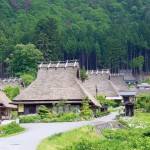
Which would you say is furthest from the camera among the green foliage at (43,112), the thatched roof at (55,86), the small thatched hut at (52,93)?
the thatched roof at (55,86)

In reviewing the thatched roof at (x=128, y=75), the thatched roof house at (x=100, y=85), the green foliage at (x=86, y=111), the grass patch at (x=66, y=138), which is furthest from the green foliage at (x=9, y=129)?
the thatched roof at (x=128, y=75)

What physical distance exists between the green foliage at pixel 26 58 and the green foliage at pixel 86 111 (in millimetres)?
36749

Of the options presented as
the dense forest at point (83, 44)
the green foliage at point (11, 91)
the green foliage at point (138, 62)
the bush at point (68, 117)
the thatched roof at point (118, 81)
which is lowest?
the bush at point (68, 117)

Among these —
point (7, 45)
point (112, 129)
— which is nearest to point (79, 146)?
point (112, 129)

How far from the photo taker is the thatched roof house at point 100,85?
2869 inches

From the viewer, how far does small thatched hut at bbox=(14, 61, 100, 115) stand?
169 feet

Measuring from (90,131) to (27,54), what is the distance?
179ft

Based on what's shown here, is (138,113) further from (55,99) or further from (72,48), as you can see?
(72,48)

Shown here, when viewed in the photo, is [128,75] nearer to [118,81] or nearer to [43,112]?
[118,81]

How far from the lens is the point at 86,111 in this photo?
161ft

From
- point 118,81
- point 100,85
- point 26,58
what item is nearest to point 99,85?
point 100,85

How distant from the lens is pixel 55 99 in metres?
51.7

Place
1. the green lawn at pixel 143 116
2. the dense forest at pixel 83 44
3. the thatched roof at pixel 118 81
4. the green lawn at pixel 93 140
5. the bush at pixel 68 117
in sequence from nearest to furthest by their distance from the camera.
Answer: the green lawn at pixel 93 140 < the bush at pixel 68 117 < the green lawn at pixel 143 116 < the thatched roof at pixel 118 81 < the dense forest at pixel 83 44

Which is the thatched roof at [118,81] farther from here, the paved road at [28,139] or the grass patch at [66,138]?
the grass patch at [66,138]
